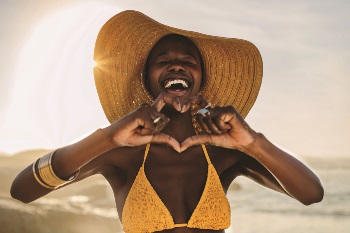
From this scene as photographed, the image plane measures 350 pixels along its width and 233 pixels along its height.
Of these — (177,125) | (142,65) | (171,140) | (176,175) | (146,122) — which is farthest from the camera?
(142,65)

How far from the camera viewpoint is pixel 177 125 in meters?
3.88

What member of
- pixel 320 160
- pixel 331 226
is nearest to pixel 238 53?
pixel 331 226

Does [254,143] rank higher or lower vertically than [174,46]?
lower

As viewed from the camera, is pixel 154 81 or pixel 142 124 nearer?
pixel 142 124

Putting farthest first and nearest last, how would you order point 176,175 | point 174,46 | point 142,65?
point 142,65, point 174,46, point 176,175

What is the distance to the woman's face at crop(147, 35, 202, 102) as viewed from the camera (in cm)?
366

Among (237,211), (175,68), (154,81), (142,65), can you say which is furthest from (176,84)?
(237,211)

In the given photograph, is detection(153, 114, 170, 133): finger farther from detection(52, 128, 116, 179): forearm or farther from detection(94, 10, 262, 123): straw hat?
detection(94, 10, 262, 123): straw hat

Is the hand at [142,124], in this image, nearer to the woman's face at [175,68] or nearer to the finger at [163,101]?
the finger at [163,101]

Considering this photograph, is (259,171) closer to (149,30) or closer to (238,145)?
(238,145)

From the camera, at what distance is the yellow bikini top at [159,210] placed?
139 inches

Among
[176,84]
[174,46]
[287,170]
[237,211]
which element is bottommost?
[287,170]

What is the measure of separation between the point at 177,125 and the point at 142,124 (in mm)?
1024

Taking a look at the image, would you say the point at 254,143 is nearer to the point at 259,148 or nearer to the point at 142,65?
the point at 259,148
